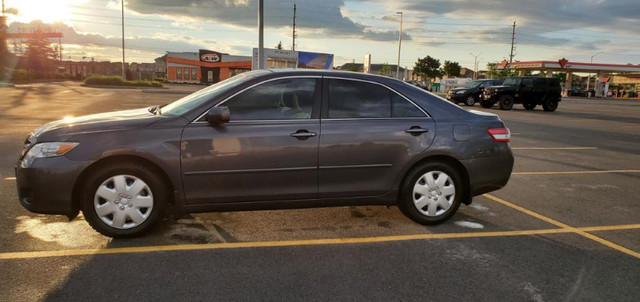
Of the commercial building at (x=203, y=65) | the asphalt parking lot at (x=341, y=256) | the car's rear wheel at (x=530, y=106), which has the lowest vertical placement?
the asphalt parking lot at (x=341, y=256)

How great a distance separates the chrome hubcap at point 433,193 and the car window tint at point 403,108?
636 millimetres

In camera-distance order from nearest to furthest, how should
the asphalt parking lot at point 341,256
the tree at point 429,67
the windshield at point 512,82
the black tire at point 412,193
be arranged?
the asphalt parking lot at point 341,256 → the black tire at point 412,193 → the windshield at point 512,82 → the tree at point 429,67

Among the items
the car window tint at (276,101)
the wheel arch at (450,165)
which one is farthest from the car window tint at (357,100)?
the wheel arch at (450,165)

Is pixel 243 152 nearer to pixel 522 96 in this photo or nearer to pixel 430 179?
pixel 430 179

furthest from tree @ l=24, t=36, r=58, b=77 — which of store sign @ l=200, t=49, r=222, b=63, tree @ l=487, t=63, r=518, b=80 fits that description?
tree @ l=487, t=63, r=518, b=80

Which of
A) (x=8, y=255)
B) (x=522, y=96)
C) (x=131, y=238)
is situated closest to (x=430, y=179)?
(x=131, y=238)

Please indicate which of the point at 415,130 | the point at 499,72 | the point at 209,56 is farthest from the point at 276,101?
the point at 499,72

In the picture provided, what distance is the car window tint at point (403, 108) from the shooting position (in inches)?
185

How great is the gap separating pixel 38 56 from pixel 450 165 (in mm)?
79141

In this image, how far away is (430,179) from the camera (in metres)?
4.70

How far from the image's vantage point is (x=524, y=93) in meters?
25.6

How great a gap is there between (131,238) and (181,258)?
28.0 inches

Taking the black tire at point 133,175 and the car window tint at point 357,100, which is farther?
the car window tint at point 357,100

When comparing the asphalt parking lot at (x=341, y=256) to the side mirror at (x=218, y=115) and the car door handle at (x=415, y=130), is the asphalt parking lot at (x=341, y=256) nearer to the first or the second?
the car door handle at (x=415, y=130)
